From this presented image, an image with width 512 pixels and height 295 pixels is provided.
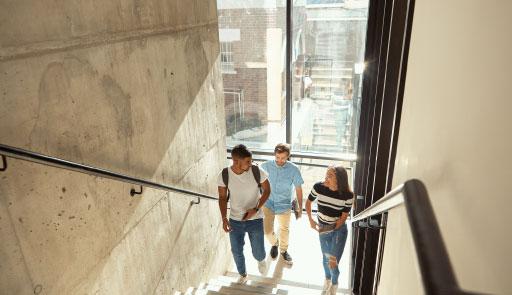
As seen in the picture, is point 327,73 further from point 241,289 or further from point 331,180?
point 241,289

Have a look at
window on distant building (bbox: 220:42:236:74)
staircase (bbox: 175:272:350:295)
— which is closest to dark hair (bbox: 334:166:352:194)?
staircase (bbox: 175:272:350:295)

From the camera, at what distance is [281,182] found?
4.16 m

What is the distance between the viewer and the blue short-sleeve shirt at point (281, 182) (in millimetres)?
4086

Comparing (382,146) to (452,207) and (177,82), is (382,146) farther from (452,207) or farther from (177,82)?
(452,207)

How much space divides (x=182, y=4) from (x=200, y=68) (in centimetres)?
70

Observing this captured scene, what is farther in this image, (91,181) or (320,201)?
(320,201)

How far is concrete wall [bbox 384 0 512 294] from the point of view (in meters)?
0.74

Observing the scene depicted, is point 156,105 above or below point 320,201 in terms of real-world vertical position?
above

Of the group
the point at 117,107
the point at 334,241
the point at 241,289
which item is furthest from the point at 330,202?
the point at 117,107

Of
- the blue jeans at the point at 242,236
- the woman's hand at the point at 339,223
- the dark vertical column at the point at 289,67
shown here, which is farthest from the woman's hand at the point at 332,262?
the dark vertical column at the point at 289,67

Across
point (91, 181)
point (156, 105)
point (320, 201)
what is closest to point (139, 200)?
point (91, 181)

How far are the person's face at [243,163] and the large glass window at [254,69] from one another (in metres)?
3.30

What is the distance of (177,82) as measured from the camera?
334 centimetres

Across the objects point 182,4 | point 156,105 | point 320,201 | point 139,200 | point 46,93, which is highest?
point 182,4
